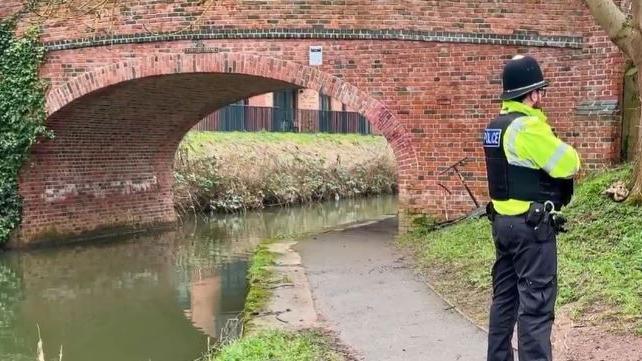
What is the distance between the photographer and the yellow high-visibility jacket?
152 inches

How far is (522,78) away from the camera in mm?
4062

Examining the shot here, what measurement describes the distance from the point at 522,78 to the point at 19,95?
1151 centimetres

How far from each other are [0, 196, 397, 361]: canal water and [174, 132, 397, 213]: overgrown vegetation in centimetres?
236

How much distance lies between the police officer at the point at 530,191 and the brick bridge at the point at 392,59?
746cm

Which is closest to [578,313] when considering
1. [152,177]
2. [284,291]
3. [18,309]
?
[284,291]

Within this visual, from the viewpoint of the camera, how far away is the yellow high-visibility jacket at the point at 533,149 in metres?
3.86

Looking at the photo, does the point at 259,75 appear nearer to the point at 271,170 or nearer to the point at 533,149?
the point at 533,149

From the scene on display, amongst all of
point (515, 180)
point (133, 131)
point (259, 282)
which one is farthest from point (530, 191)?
point (133, 131)

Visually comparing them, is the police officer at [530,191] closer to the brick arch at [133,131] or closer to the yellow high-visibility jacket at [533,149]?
the yellow high-visibility jacket at [533,149]

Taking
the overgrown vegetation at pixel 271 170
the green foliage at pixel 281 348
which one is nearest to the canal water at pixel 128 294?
the green foliage at pixel 281 348

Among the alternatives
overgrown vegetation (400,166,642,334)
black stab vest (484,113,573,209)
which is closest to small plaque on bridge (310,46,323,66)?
overgrown vegetation (400,166,642,334)

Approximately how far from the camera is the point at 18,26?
1353cm

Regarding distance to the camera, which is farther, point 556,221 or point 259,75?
point 259,75

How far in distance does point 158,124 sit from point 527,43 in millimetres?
8391
